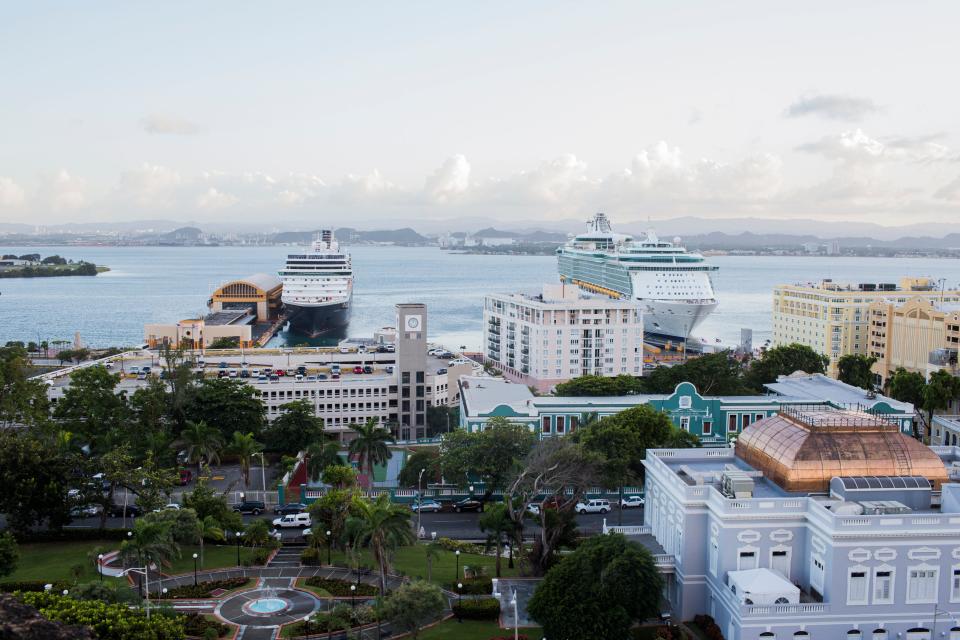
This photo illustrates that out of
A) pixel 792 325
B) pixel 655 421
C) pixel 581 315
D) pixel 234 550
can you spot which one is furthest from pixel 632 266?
pixel 234 550

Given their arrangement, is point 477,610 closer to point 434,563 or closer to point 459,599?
point 459,599

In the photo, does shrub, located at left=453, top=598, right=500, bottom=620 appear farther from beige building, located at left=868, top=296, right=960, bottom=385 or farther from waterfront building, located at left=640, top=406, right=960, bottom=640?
beige building, located at left=868, top=296, right=960, bottom=385

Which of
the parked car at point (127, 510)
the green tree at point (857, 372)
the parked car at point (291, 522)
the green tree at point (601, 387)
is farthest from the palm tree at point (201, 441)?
the green tree at point (857, 372)

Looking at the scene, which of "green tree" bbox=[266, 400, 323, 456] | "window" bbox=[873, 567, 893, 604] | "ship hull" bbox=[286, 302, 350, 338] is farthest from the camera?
"ship hull" bbox=[286, 302, 350, 338]

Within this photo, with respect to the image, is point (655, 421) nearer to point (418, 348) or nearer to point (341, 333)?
point (418, 348)

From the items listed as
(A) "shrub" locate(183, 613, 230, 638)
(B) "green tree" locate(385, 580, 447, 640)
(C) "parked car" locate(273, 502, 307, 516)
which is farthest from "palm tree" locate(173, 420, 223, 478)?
(B) "green tree" locate(385, 580, 447, 640)
